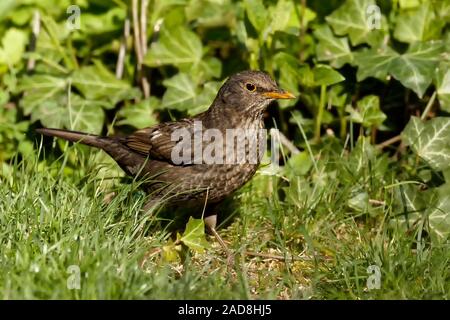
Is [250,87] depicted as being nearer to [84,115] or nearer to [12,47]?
[84,115]

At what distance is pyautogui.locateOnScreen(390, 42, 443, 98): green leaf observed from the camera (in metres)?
6.16

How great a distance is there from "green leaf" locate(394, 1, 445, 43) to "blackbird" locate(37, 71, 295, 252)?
1.35 meters

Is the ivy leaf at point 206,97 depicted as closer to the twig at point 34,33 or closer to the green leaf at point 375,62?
the green leaf at point 375,62

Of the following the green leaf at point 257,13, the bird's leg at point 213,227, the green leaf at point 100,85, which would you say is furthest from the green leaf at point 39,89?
the bird's leg at point 213,227

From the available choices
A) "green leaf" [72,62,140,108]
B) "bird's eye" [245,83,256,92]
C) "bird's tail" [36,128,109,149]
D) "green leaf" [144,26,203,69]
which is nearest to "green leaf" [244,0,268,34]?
"green leaf" [144,26,203,69]

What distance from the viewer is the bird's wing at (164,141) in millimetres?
5727

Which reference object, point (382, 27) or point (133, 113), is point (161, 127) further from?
point (382, 27)

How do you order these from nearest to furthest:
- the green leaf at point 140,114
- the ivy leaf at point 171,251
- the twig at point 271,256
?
the ivy leaf at point 171,251 → the twig at point 271,256 → the green leaf at point 140,114

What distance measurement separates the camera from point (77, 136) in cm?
609

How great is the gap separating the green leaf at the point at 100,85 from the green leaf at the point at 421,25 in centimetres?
221

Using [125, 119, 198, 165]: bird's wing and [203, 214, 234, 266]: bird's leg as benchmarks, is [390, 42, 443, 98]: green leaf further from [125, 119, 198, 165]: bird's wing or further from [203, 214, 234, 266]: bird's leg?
[203, 214, 234, 266]: bird's leg

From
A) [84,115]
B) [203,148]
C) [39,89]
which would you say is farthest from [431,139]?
[39,89]

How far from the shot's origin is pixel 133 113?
685cm
